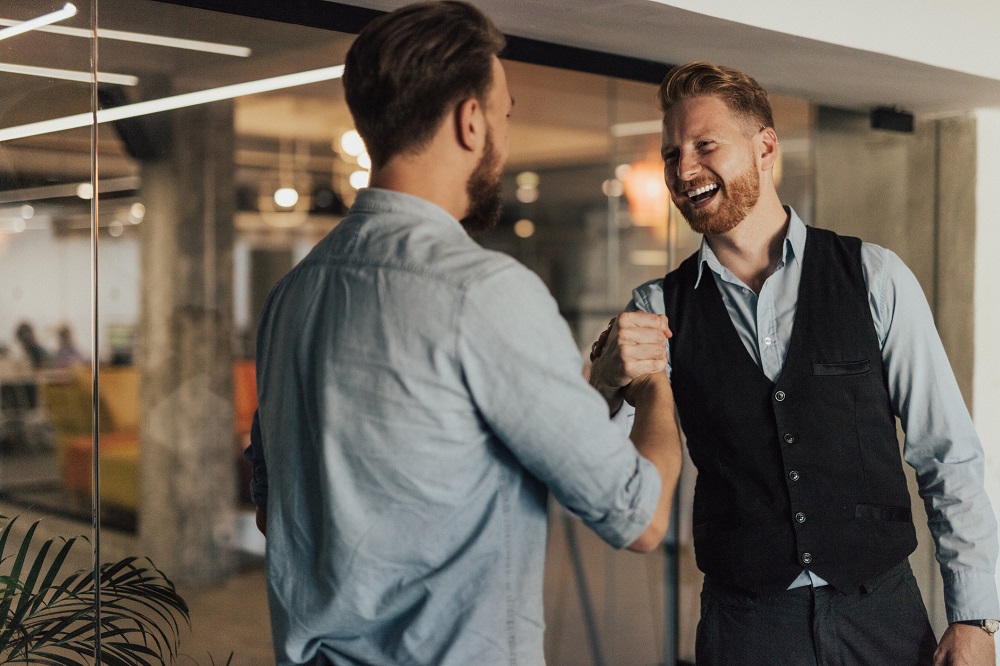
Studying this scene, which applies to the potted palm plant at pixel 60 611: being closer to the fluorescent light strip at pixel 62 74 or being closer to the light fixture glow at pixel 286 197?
the fluorescent light strip at pixel 62 74

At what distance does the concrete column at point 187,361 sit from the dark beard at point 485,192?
1.48 metres

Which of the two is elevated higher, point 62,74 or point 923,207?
point 62,74

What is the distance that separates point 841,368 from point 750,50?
102cm

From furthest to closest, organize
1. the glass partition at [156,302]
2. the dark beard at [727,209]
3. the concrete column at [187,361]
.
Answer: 1. the concrete column at [187,361]
2. the glass partition at [156,302]
3. the dark beard at [727,209]

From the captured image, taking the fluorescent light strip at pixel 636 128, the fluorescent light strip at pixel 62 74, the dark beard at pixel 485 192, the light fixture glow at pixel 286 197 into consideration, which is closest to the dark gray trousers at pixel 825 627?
the dark beard at pixel 485 192

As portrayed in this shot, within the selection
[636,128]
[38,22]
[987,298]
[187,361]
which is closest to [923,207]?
[987,298]

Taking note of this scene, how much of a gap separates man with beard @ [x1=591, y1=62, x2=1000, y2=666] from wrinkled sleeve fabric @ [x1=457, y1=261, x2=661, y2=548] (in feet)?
2.10

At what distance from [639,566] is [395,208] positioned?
4068mm

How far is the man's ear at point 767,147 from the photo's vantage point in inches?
72.7

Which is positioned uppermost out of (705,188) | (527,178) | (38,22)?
(527,178)

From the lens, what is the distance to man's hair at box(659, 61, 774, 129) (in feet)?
5.94

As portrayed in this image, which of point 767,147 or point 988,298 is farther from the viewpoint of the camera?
point 988,298

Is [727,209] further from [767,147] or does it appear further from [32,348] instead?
[32,348]

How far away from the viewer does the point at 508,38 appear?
2332 mm
